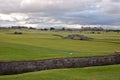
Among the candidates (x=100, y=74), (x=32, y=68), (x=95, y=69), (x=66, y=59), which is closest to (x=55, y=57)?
(x=66, y=59)

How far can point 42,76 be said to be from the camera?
22.8 meters

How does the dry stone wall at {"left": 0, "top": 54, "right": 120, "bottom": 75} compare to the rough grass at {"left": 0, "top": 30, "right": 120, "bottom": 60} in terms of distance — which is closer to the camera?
the dry stone wall at {"left": 0, "top": 54, "right": 120, "bottom": 75}

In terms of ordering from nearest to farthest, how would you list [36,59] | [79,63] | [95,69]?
1. [95,69]
2. [36,59]
3. [79,63]

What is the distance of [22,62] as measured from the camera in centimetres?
2878

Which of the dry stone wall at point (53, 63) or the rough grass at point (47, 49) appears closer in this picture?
the dry stone wall at point (53, 63)

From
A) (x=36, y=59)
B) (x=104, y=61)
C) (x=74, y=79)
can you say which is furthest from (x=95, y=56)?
(x=74, y=79)

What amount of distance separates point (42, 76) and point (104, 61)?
13.7 meters

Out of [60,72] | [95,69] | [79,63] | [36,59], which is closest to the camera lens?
[60,72]

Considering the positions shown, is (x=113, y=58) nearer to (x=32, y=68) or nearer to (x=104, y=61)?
(x=104, y=61)

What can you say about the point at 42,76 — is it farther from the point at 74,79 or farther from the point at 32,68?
the point at 32,68

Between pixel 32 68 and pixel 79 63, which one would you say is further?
pixel 79 63

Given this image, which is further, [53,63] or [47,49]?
[47,49]

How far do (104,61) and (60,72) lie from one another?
1116cm

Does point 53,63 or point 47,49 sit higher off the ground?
point 47,49
